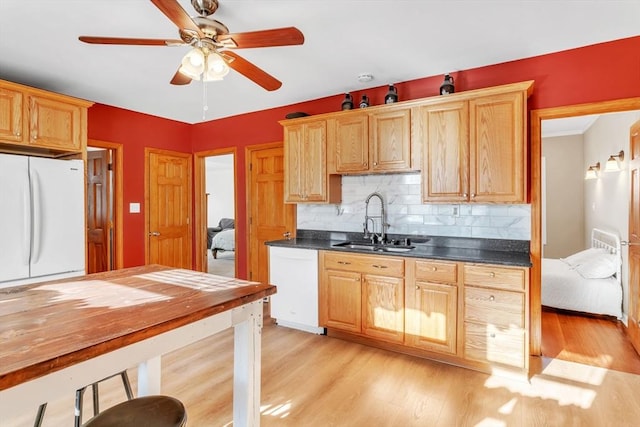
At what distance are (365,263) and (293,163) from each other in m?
1.43

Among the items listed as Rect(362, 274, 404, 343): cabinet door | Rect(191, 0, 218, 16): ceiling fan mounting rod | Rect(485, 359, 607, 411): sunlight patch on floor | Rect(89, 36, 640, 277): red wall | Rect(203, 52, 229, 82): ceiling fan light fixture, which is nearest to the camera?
Rect(203, 52, 229, 82): ceiling fan light fixture

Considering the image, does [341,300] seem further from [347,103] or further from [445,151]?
[347,103]

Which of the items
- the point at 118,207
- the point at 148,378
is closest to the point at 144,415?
the point at 148,378

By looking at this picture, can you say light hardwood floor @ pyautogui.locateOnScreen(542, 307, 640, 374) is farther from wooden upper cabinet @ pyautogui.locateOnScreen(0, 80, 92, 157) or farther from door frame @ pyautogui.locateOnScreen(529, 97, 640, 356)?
wooden upper cabinet @ pyautogui.locateOnScreen(0, 80, 92, 157)

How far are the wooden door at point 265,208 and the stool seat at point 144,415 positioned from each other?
3010 mm

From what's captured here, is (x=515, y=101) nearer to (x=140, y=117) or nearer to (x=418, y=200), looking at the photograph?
(x=418, y=200)

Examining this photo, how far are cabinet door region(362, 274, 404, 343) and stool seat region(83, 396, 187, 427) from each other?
204 cm

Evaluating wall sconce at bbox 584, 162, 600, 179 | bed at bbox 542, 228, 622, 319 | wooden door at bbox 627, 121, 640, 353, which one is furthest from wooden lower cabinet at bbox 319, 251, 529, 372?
wall sconce at bbox 584, 162, 600, 179

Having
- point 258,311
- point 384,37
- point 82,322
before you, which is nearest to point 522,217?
point 384,37

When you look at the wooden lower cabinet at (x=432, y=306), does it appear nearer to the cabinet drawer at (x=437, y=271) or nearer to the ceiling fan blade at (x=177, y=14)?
the cabinet drawer at (x=437, y=271)

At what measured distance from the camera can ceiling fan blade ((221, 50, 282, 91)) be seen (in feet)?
6.61

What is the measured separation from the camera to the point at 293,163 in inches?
150

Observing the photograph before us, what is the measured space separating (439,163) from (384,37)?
114cm

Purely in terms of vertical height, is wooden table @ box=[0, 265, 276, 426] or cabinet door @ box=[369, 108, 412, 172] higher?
cabinet door @ box=[369, 108, 412, 172]
